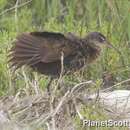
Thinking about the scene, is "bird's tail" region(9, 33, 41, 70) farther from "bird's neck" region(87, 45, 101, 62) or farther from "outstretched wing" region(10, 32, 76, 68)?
"bird's neck" region(87, 45, 101, 62)

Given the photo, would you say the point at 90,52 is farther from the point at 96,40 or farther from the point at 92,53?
the point at 96,40

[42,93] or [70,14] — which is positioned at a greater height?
[70,14]

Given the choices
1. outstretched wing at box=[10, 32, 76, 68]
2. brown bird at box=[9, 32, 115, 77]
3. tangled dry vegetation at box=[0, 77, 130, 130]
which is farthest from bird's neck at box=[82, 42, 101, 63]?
outstretched wing at box=[10, 32, 76, 68]

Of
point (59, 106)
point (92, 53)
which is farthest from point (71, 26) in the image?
point (59, 106)

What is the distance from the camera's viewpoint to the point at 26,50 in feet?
26.5

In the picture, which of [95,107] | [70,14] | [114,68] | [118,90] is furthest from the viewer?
[70,14]

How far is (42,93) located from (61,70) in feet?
0.89

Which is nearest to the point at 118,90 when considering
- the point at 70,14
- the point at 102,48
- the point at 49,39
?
the point at 102,48

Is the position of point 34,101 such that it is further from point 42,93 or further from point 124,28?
point 124,28

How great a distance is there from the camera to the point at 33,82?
8.39m

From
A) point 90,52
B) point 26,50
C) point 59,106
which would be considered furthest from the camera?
point 90,52

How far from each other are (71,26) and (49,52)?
1844 millimetres

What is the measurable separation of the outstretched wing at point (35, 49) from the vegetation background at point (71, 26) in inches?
12.3

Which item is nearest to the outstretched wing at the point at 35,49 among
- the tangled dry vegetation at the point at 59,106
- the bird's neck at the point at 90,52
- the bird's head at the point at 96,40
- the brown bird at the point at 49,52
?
the brown bird at the point at 49,52
